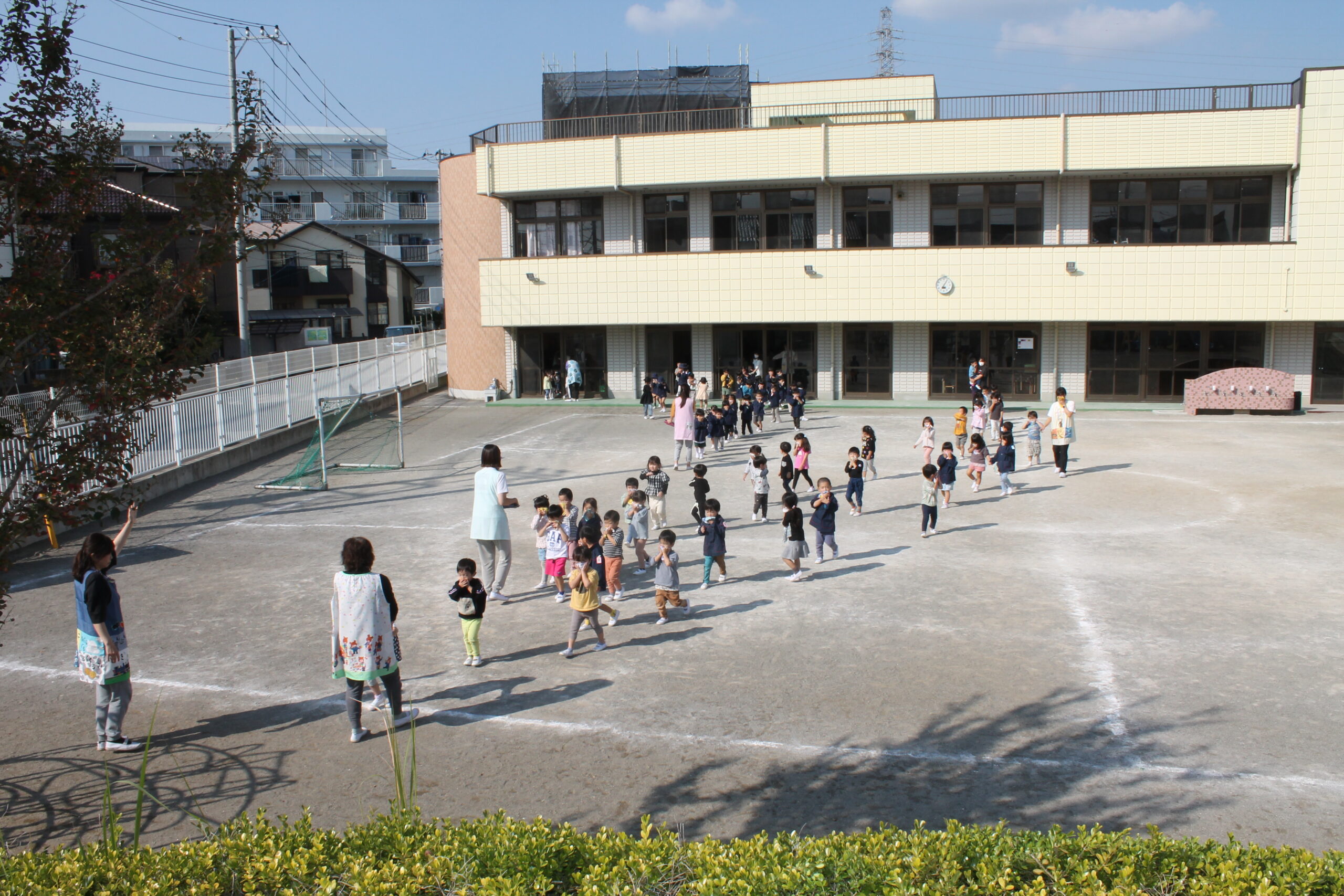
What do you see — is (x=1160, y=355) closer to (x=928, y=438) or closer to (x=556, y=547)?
(x=928, y=438)

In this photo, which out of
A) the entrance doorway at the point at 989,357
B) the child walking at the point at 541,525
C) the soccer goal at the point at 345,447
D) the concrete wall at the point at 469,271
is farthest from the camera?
the concrete wall at the point at 469,271

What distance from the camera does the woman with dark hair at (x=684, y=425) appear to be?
18938mm

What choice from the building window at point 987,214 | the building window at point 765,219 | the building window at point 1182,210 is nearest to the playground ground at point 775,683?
the building window at point 1182,210

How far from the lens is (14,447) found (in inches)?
250

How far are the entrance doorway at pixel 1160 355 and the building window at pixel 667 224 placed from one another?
13201 millimetres

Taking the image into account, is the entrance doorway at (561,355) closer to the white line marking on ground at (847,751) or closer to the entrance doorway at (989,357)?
the entrance doorway at (989,357)

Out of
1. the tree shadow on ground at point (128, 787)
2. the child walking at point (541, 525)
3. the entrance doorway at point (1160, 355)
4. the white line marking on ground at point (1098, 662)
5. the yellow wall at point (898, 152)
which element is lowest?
the tree shadow on ground at point (128, 787)

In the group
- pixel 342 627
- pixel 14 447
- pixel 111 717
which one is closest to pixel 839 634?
pixel 342 627

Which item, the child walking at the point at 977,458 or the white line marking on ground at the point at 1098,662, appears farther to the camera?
the child walking at the point at 977,458

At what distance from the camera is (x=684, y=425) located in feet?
62.5

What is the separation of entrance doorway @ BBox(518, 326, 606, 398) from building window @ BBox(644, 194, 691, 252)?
11.4 feet

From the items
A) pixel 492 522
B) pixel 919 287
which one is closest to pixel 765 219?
pixel 919 287

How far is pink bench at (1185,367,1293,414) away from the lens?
2581cm

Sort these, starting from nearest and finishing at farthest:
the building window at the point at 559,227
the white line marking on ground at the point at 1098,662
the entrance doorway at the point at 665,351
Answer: the white line marking on ground at the point at 1098,662 < the building window at the point at 559,227 < the entrance doorway at the point at 665,351
